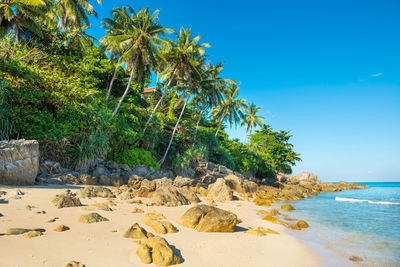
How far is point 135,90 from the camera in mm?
20828

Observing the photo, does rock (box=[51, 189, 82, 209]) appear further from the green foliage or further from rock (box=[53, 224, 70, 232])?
the green foliage

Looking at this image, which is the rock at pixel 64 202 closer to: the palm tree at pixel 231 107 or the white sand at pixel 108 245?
the white sand at pixel 108 245

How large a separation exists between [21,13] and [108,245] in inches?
718

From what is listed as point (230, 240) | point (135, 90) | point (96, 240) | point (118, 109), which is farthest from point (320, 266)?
point (135, 90)

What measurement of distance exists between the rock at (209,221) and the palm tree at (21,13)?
16.7 metres

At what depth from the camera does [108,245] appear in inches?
130

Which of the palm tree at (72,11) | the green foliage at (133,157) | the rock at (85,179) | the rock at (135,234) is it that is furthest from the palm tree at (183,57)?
the rock at (135,234)

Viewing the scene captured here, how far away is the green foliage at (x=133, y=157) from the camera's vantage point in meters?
14.8

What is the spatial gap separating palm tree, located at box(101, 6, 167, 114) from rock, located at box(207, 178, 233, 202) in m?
9.45

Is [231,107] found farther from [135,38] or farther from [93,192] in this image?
[93,192]

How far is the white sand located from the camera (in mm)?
2723

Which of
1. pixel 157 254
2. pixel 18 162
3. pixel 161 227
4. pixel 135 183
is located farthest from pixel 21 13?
pixel 157 254

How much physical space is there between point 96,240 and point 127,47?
16.8 metres

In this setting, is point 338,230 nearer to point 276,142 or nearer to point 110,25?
point 110,25
